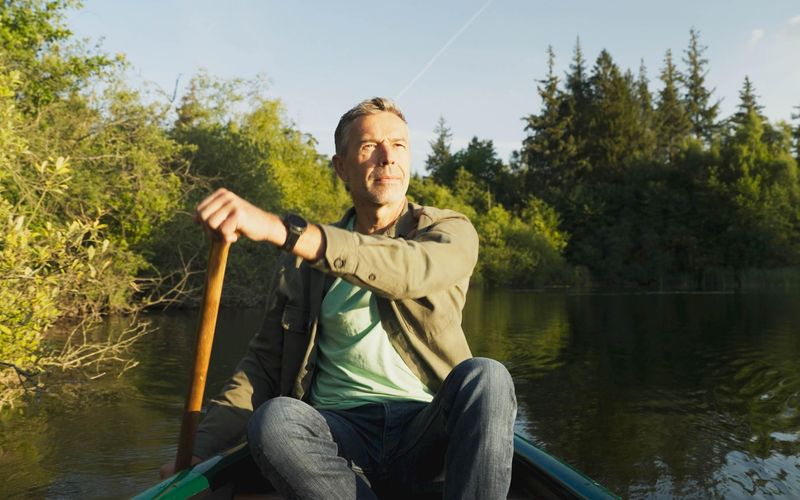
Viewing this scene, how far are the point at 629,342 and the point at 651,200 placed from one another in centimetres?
2909

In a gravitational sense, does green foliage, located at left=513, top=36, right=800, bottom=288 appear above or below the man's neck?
above

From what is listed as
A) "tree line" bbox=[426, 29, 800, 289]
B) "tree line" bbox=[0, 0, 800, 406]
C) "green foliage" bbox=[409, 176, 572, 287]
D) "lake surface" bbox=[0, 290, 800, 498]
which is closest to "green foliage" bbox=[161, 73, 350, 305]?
"tree line" bbox=[0, 0, 800, 406]

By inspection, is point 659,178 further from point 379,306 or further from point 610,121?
point 379,306

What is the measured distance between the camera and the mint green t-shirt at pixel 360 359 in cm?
216

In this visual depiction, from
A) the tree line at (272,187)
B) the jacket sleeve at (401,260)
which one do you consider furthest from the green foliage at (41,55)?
the jacket sleeve at (401,260)

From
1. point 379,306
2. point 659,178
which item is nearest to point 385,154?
point 379,306

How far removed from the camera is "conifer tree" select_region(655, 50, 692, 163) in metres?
48.0

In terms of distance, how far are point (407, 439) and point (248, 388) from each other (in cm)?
60

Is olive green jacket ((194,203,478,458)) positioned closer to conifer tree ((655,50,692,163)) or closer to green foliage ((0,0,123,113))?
green foliage ((0,0,123,113))

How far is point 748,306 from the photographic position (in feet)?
64.6

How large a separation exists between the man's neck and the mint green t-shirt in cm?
28

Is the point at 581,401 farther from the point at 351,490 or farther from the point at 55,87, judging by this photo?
the point at 55,87

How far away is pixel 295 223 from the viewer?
173 cm

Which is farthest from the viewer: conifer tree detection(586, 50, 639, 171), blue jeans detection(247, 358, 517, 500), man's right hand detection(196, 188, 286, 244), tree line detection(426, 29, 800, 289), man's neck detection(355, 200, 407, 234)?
conifer tree detection(586, 50, 639, 171)
